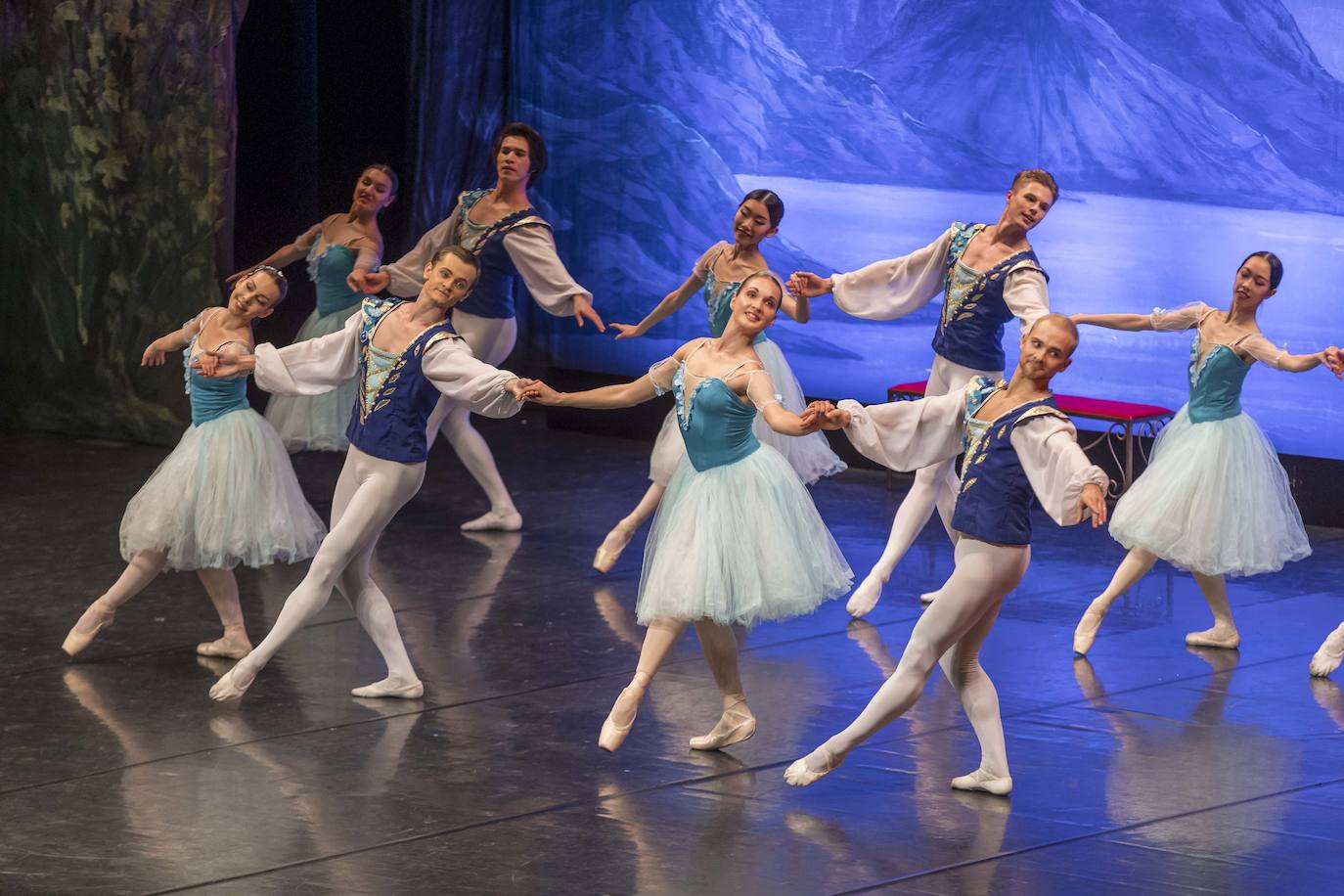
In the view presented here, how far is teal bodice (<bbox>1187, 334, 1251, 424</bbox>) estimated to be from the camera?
6176mm

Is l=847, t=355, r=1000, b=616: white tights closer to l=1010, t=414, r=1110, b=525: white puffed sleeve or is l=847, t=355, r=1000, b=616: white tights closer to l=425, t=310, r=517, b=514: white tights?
l=425, t=310, r=517, b=514: white tights

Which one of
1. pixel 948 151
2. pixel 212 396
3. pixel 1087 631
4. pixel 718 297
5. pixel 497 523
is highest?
pixel 948 151

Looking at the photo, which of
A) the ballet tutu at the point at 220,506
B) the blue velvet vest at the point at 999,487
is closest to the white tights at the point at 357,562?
the ballet tutu at the point at 220,506

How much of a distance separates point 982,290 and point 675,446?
123 cm

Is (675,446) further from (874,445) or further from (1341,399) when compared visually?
(1341,399)

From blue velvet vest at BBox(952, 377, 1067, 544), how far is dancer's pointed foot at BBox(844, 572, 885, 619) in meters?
2.00

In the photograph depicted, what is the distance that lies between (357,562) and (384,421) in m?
0.41

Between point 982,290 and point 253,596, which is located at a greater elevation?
point 982,290

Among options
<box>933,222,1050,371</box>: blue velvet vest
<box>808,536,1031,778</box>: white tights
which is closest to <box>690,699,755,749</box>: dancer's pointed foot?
<box>808,536,1031,778</box>: white tights

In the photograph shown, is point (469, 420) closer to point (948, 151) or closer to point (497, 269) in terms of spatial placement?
point (497, 269)

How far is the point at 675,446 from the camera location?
22.5 feet

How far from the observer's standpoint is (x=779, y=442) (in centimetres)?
725

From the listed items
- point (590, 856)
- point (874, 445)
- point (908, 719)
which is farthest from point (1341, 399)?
point (590, 856)

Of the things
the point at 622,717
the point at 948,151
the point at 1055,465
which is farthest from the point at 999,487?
the point at 948,151
